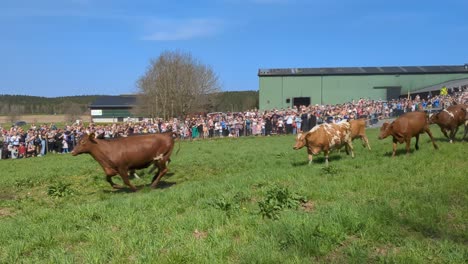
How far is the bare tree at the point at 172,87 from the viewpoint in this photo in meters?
67.6

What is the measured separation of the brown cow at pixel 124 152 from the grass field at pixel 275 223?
98cm

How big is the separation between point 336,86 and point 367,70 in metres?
6.34

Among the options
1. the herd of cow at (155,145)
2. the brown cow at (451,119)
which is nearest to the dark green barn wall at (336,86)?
the brown cow at (451,119)

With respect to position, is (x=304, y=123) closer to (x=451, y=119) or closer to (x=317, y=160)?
(x=451, y=119)

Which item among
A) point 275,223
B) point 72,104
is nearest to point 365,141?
point 275,223

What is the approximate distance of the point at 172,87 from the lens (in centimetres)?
6769

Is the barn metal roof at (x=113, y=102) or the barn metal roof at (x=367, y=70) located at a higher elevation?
the barn metal roof at (x=367, y=70)

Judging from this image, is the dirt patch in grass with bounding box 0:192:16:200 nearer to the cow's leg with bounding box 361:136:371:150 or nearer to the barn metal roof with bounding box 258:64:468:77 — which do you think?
the cow's leg with bounding box 361:136:371:150

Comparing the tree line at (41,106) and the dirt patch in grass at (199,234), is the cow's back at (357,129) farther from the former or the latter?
the tree line at (41,106)

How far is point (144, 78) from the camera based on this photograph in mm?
70688

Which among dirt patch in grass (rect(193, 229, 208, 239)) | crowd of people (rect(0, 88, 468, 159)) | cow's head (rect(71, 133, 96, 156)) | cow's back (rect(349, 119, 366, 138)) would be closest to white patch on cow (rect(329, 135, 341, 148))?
cow's back (rect(349, 119, 366, 138))

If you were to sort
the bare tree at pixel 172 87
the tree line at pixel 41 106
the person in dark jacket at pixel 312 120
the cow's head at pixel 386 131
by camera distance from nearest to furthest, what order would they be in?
the cow's head at pixel 386 131
the person in dark jacket at pixel 312 120
the bare tree at pixel 172 87
the tree line at pixel 41 106

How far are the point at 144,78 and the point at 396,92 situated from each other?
40533mm

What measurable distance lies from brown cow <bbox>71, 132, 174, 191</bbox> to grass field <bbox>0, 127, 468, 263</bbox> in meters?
0.98
